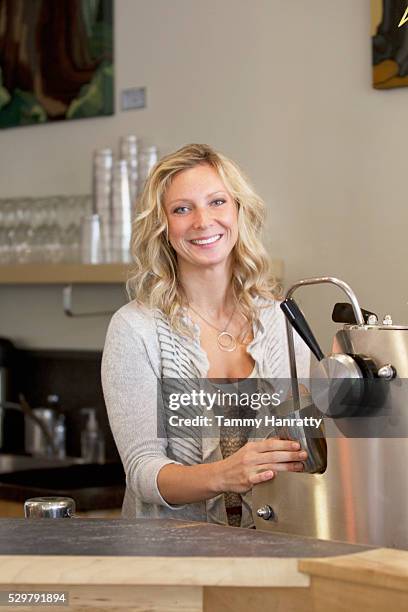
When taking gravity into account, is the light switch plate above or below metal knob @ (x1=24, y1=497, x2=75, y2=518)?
above

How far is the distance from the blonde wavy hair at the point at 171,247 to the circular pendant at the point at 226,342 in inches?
2.7

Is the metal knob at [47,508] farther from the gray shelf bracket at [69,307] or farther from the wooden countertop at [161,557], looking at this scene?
the gray shelf bracket at [69,307]

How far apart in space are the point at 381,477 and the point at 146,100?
8.20 feet

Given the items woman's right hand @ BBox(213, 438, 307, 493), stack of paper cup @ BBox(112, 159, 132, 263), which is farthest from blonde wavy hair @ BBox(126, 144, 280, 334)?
stack of paper cup @ BBox(112, 159, 132, 263)

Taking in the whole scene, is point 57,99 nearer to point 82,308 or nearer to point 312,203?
point 82,308

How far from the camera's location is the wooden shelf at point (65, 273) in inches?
145

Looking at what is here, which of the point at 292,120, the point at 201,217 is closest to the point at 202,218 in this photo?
the point at 201,217

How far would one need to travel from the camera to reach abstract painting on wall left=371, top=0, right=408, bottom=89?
3.04 meters

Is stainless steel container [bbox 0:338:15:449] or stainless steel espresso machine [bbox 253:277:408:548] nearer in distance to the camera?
stainless steel espresso machine [bbox 253:277:408:548]

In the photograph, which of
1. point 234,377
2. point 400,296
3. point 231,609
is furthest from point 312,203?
point 231,609

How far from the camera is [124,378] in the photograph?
2287mm

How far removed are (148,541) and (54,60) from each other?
10.0ft

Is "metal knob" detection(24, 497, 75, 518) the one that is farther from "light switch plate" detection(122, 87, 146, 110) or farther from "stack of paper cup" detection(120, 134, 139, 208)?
"light switch plate" detection(122, 87, 146, 110)

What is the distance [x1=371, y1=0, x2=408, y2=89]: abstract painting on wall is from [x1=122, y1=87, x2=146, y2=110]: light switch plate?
1019 millimetres
